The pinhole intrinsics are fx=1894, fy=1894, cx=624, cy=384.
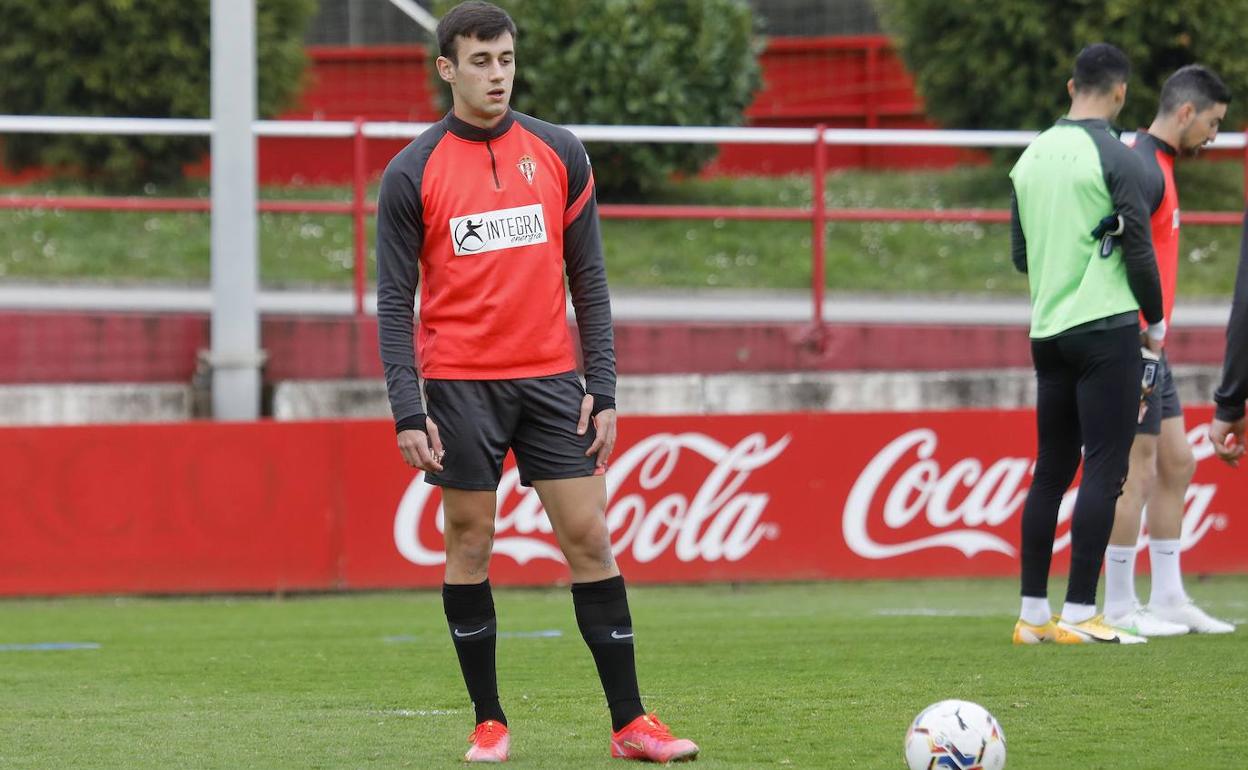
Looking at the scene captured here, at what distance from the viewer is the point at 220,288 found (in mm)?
11133

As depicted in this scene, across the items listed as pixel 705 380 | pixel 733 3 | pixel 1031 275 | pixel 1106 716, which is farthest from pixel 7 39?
pixel 1106 716

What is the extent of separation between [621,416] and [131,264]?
780 cm

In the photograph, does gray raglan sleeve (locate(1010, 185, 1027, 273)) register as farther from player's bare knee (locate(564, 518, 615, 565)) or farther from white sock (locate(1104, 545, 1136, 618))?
player's bare knee (locate(564, 518, 615, 565))

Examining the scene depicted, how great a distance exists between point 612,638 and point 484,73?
1.49 meters

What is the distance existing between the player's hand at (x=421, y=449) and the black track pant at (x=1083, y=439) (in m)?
2.68

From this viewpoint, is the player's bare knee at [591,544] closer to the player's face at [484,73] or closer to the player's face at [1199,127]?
the player's face at [484,73]

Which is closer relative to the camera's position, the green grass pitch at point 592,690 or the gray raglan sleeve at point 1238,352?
the green grass pitch at point 592,690

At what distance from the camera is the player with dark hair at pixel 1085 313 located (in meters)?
6.52

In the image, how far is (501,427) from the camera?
4910 mm

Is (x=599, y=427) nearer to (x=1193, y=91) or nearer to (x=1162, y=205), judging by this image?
(x=1162, y=205)

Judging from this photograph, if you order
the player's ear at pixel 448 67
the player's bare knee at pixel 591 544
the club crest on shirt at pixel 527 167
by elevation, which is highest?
the player's ear at pixel 448 67

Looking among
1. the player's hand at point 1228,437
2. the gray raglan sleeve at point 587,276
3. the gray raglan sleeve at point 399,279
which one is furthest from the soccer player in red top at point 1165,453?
the gray raglan sleeve at point 399,279

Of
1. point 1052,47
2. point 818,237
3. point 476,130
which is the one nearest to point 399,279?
point 476,130

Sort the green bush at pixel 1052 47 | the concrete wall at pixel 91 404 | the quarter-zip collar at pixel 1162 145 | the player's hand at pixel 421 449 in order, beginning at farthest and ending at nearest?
the green bush at pixel 1052 47, the concrete wall at pixel 91 404, the quarter-zip collar at pixel 1162 145, the player's hand at pixel 421 449
